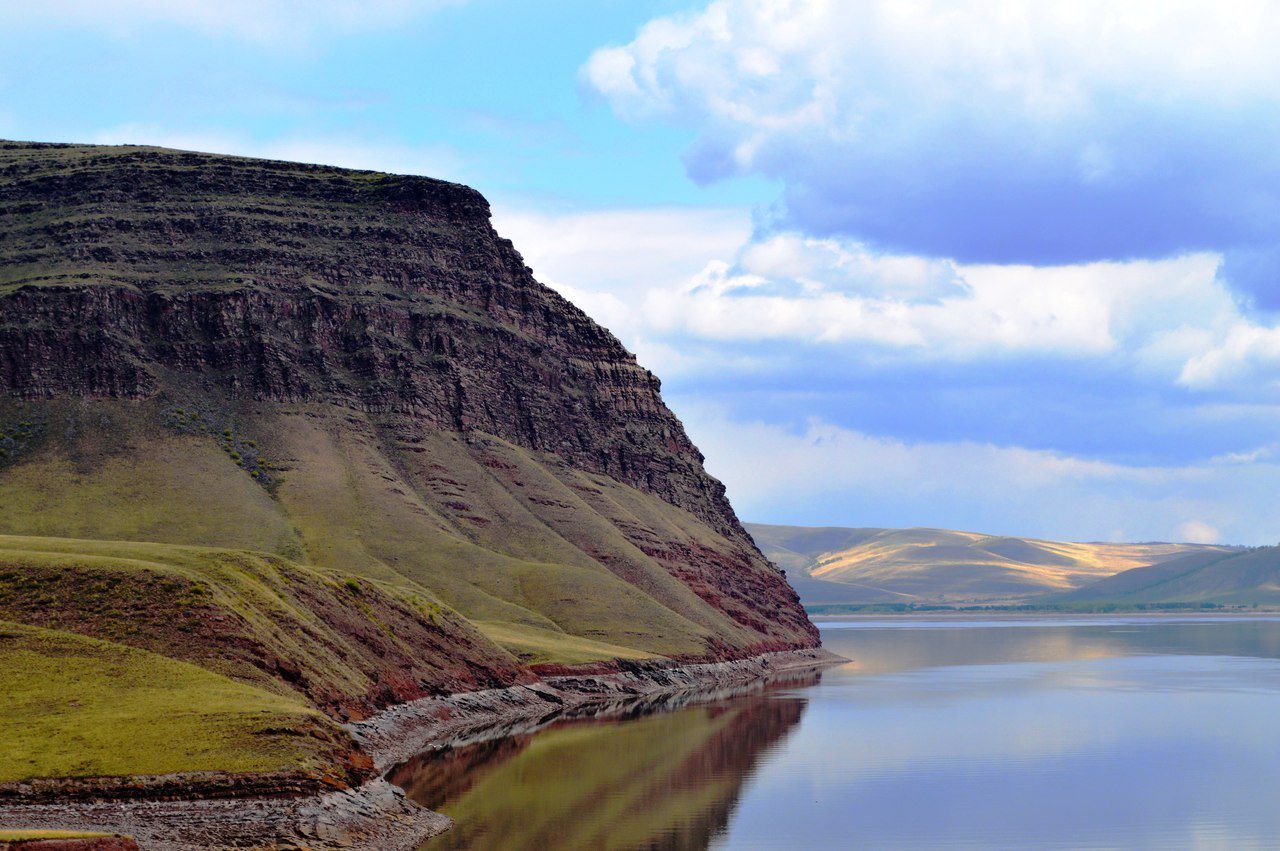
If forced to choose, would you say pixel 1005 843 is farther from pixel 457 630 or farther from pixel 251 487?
pixel 251 487

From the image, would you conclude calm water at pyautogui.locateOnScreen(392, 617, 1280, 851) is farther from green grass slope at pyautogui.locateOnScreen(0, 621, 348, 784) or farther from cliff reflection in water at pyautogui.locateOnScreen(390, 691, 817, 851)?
Result: green grass slope at pyautogui.locateOnScreen(0, 621, 348, 784)

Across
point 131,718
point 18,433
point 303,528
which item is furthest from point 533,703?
point 18,433

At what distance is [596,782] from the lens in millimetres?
90312

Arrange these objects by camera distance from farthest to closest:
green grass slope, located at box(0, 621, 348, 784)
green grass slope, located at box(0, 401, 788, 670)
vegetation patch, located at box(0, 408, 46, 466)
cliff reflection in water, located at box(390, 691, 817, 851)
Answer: vegetation patch, located at box(0, 408, 46, 466) < green grass slope, located at box(0, 401, 788, 670) < cliff reflection in water, located at box(390, 691, 817, 851) < green grass slope, located at box(0, 621, 348, 784)

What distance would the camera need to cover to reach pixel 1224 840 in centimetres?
7275

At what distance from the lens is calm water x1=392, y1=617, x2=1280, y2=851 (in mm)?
73938

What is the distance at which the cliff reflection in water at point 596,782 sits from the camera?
7281 cm

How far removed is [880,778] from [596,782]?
17.7 meters

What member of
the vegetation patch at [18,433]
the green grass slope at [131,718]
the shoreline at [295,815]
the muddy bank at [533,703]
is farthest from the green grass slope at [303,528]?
the green grass slope at [131,718]

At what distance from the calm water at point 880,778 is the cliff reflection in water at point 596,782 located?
0.56 ft

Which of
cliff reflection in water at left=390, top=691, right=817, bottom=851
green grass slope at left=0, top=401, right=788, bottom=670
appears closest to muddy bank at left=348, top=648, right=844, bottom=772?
cliff reflection in water at left=390, top=691, right=817, bottom=851

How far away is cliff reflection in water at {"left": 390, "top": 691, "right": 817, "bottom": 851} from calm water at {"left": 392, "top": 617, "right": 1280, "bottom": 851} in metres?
0.17

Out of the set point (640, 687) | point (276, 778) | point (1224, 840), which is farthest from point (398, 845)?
point (640, 687)

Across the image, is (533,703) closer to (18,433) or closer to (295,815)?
(295,815)
